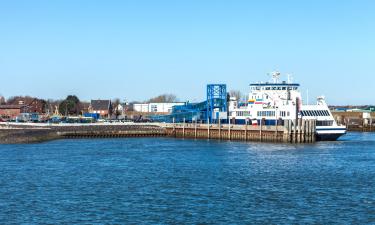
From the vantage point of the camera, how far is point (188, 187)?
42125mm

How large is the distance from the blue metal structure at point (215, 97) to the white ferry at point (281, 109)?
544 centimetres

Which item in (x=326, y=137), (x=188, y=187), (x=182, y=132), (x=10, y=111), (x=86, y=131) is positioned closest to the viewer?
(x=188, y=187)

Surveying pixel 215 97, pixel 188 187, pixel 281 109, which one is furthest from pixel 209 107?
pixel 188 187

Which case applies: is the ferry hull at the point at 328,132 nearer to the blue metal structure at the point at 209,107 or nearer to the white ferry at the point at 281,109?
the white ferry at the point at 281,109

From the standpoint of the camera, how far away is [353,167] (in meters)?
53.4

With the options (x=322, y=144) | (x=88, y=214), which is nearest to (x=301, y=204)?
(x=88, y=214)

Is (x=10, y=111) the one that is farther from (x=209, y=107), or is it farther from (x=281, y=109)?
(x=281, y=109)

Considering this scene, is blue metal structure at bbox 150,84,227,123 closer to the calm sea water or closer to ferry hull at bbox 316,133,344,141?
ferry hull at bbox 316,133,344,141

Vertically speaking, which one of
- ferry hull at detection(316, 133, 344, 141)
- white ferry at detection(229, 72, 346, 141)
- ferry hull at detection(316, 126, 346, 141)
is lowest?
ferry hull at detection(316, 133, 344, 141)

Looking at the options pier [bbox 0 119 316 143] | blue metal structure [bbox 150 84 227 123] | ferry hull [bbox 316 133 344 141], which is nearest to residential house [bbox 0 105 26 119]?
pier [bbox 0 119 316 143]

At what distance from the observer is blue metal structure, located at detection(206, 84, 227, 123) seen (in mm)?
101750

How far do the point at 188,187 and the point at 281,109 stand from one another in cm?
4425

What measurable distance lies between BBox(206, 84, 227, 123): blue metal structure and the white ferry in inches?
214

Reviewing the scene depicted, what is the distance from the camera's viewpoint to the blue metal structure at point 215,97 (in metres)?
102
